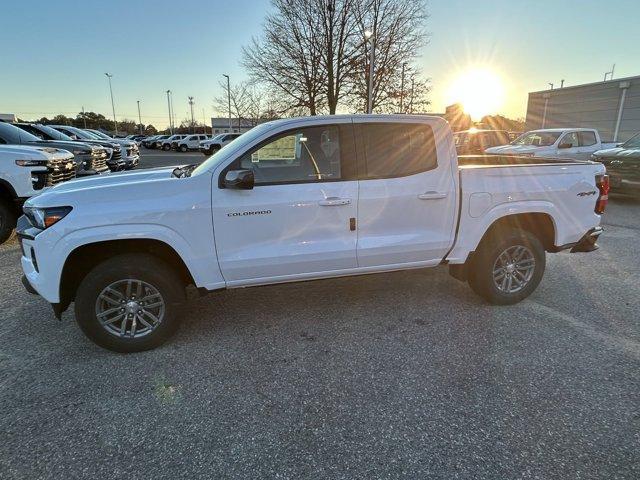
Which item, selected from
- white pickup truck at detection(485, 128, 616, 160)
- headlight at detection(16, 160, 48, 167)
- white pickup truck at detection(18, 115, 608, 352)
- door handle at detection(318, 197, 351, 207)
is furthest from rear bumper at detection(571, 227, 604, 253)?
headlight at detection(16, 160, 48, 167)

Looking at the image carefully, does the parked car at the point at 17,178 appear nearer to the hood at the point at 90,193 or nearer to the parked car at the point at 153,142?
the hood at the point at 90,193

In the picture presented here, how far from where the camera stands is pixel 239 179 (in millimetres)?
3037

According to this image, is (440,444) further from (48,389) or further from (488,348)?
(48,389)

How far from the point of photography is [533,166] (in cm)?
390

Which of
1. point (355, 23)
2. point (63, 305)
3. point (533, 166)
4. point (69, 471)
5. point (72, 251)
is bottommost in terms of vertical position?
point (69, 471)

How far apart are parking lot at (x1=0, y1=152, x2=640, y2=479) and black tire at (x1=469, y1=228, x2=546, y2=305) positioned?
17cm

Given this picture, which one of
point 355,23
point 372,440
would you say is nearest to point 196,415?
point 372,440

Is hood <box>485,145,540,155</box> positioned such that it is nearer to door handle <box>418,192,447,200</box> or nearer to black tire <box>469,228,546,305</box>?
black tire <box>469,228,546,305</box>

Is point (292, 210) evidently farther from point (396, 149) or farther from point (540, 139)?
point (540, 139)

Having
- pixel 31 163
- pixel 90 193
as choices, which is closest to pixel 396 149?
pixel 90 193

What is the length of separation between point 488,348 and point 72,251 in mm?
3381

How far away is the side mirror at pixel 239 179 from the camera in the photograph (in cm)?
304

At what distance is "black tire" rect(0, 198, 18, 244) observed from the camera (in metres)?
6.27

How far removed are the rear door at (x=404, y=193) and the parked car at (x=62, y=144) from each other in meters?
8.12
